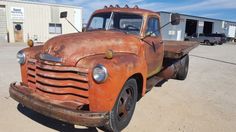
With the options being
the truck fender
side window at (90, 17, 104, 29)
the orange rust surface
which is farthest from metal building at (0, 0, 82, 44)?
the truck fender

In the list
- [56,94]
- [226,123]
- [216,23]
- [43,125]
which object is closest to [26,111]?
[43,125]

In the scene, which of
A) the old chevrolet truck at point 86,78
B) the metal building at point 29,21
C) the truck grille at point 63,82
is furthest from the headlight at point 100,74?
the metal building at point 29,21

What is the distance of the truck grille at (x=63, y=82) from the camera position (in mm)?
3463

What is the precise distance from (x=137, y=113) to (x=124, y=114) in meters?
0.89

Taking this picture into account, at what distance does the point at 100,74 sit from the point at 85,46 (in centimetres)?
73

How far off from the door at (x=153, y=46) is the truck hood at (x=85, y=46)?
1.96 ft

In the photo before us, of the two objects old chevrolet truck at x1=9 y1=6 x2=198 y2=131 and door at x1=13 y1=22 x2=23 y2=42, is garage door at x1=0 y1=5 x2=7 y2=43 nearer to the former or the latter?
door at x1=13 y1=22 x2=23 y2=42

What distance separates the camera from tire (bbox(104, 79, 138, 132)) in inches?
141

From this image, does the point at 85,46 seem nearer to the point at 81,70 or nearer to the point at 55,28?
the point at 81,70

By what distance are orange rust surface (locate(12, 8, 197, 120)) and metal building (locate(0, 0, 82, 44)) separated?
2424 cm

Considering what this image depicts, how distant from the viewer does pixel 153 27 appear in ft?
18.4

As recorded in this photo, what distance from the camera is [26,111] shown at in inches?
194

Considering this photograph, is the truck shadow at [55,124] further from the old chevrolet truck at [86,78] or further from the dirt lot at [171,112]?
the old chevrolet truck at [86,78]

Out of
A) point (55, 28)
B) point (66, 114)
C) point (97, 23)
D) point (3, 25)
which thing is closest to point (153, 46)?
point (97, 23)
